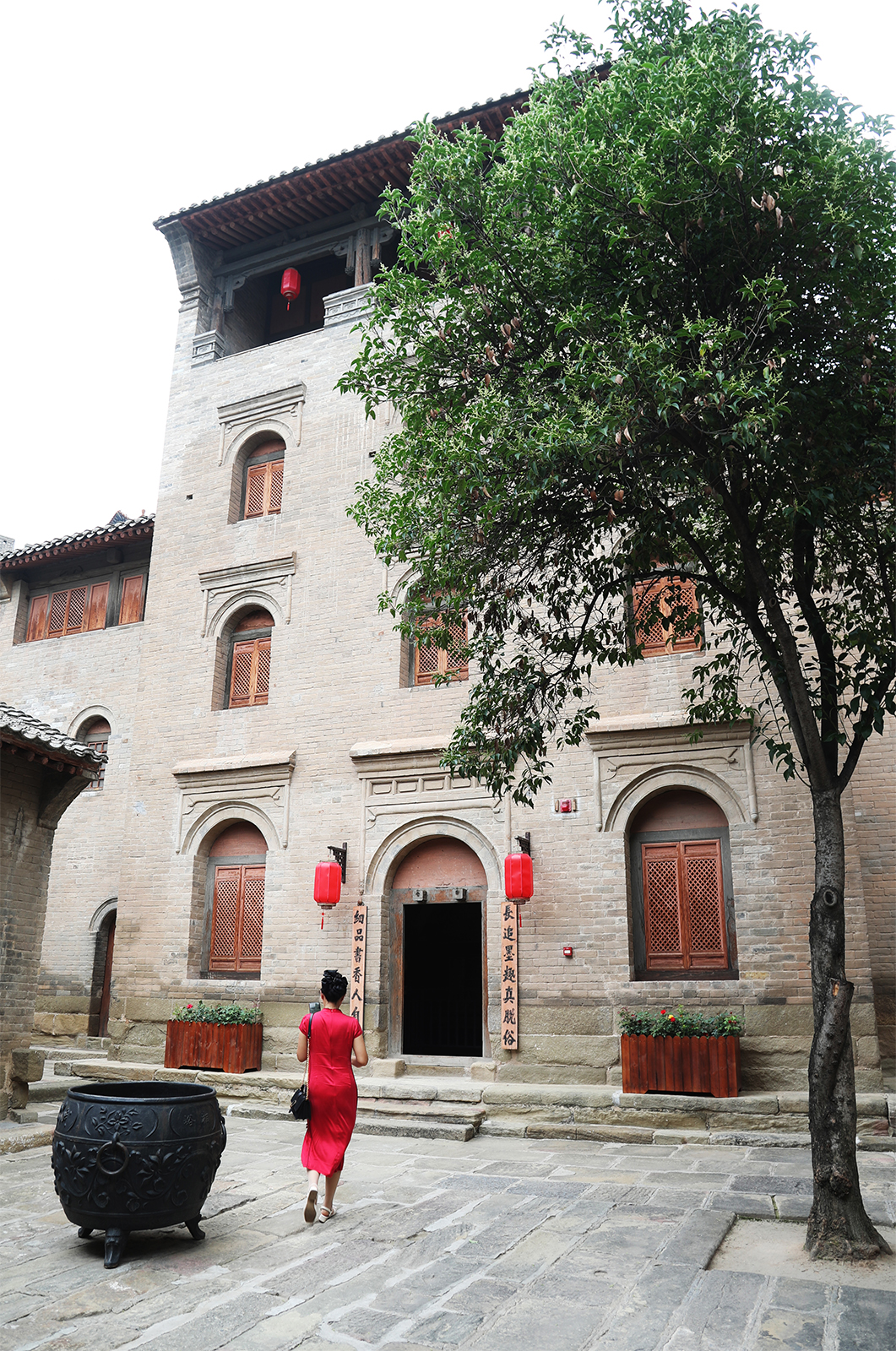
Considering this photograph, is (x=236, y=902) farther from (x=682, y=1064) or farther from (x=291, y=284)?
(x=291, y=284)

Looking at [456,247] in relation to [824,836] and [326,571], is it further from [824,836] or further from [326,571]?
[326,571]

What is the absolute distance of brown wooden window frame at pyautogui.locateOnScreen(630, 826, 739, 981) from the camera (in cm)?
1030

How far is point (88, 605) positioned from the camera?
57.1 ft

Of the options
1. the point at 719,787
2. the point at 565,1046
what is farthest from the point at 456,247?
the point at 565,1046

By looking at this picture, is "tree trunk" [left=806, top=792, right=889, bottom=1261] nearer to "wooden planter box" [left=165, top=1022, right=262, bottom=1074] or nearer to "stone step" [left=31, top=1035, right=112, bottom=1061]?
"wooden planter box" [left=165, top=1022, right=262, bottom=1074]

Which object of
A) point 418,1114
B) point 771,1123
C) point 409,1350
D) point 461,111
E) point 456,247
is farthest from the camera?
point 461,111

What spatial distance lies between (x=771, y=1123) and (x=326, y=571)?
28.0 ft

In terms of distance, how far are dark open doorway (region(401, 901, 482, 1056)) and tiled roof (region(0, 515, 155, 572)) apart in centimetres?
781

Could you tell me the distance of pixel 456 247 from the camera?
696 centimetres

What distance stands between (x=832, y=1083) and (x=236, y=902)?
9074 mm

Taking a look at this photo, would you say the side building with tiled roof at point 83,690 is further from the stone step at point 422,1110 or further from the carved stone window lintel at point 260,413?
the stone step at point 422,1110

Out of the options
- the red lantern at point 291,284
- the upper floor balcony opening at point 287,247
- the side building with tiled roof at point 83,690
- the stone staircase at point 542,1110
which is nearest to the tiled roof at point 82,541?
the side building with tiled roof at point 83,690

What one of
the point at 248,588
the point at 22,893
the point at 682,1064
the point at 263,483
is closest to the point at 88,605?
the point at 263,483

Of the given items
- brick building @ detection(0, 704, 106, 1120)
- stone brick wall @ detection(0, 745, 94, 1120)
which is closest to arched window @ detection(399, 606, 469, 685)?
brick building @ detection(0, 704, 106, 1120)
